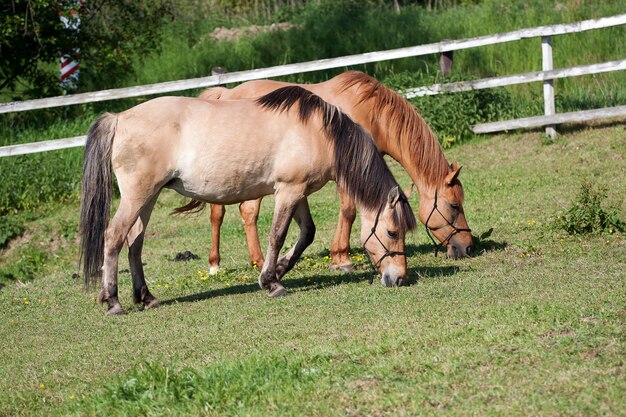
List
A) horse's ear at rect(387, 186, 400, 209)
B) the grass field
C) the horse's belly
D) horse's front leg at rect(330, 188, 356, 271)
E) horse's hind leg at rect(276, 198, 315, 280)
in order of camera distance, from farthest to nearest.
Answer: horse's front leg at rect(330, 188, 356, 271), horse's hind leg at rect(276, 198, 315, 280), horse's ear at rect(387, 186, 400, 209), the horse's belly, the grass field

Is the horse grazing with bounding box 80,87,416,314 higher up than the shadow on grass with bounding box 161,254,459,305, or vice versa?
the horse grazing with bounding box 80,87,416,314

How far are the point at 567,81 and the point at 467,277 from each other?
8791 mm

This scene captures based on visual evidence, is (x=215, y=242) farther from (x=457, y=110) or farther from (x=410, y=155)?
(x=457, y=110)

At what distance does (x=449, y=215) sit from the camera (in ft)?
30.6

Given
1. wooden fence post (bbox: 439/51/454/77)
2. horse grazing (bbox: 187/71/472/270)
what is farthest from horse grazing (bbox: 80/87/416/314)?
wooden fence post (bbox: 439/51/454/77)

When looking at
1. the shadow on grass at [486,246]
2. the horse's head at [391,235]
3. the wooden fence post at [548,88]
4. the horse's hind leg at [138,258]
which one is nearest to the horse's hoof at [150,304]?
the horse's hind leg at [138,258]

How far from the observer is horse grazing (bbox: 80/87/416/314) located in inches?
306

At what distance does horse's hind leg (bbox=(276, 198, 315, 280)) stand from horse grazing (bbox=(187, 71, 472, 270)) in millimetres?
786

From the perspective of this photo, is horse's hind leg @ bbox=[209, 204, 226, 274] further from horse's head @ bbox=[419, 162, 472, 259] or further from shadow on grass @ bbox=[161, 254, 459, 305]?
horse's head @ bbox=[419, 162, 472, 259]

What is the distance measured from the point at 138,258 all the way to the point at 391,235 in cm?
220

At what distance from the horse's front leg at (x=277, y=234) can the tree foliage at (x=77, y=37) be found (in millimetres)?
8704

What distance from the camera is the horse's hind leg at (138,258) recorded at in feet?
26.7

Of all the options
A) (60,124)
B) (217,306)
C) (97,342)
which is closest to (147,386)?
(97,342)

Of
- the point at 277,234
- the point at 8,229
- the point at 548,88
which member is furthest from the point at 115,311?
the point at 548,88
